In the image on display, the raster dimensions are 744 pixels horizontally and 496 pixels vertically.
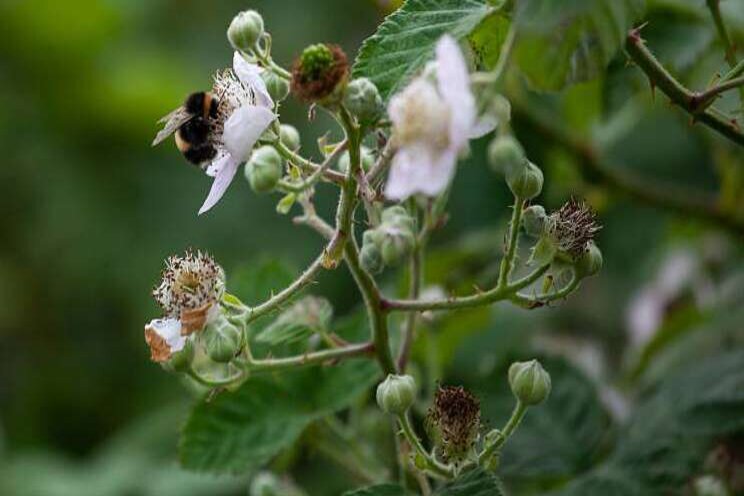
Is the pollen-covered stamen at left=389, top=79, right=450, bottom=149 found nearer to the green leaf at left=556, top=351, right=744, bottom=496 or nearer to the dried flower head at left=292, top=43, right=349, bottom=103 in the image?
the dried flower head at left=292, top=43, right=349, bottom=103

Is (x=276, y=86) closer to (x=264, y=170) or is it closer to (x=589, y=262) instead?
(x=264, y=170)

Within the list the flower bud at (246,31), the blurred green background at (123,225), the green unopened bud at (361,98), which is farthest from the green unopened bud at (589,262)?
the blurred green background at (123,225)

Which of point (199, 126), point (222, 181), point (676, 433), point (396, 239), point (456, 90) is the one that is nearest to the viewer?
point (456, 90)

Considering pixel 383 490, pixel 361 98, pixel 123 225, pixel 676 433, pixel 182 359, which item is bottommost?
pixel 123 225

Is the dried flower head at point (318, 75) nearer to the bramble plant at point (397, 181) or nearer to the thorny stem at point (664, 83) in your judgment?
the bramble plant at point (397, 181)

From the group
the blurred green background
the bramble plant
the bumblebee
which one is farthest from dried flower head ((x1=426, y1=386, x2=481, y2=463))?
the blurred green background

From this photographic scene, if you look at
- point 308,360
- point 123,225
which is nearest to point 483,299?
point 308,360
